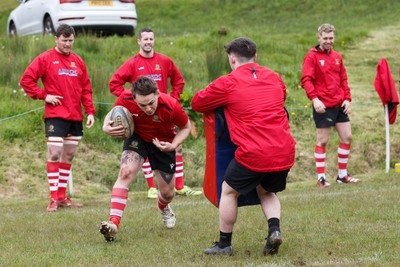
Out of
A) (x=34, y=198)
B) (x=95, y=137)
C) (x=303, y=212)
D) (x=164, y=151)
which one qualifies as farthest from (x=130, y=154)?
(x=95, y=137)

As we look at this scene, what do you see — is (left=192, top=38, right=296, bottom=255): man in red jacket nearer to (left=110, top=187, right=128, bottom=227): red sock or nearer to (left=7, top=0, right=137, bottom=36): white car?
(left=110, top=187, right=128, bottom=227): red sock

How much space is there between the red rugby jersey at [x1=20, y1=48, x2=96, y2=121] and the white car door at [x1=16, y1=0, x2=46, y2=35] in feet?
30.9

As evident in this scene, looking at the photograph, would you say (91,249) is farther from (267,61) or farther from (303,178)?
(267,61)

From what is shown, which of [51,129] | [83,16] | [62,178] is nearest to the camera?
[51,129]

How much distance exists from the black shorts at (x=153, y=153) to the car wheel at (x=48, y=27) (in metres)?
11.8

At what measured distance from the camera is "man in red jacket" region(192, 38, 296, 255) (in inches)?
269

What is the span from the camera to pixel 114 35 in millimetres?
19844

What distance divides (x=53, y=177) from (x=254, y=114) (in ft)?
15.7

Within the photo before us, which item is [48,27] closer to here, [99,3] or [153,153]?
[99,3]

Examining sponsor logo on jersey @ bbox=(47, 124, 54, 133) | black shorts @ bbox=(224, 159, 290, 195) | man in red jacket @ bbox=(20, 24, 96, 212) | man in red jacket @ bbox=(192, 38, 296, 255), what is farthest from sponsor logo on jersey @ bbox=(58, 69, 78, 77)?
black shorts @ bbox=(224, 159, 290, 195)

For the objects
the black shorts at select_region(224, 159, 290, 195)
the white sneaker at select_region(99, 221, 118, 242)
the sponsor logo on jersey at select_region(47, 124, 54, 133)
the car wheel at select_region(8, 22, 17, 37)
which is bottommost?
the car wheel at select_region(8, 22, 17, 37)

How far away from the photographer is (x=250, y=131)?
6.86 meters

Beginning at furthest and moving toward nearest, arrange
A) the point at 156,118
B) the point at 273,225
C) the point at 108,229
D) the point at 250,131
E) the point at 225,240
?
the point at 156,118
the point at 108,229
the point at 225,240
the point at 273,225
the point at 250,131

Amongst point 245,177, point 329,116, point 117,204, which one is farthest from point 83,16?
point 245,177
